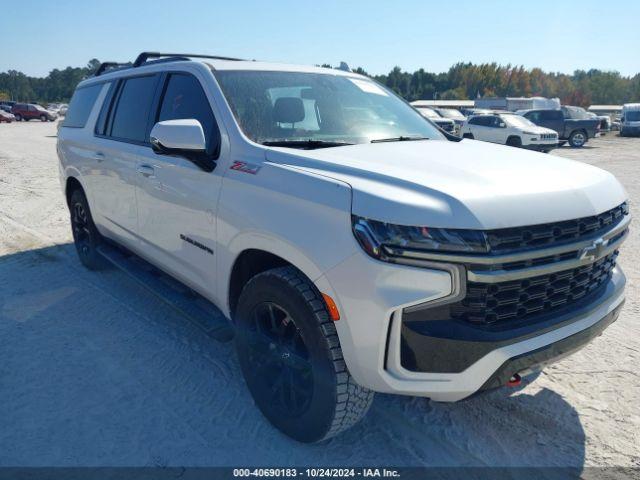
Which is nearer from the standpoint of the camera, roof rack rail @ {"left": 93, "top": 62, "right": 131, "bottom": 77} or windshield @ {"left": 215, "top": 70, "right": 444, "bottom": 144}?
windshield @ {"left": 215, "top": 70, "right": 444, "bottom": 144}

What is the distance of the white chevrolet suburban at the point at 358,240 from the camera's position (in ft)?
6.71

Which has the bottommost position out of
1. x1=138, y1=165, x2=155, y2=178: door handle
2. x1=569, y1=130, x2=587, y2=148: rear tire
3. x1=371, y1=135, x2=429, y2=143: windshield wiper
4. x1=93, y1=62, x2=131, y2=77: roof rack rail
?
x1=569, y1=130, x2=587, y2=148: rear tire

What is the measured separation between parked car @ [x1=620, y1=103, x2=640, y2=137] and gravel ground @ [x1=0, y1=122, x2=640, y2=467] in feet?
105

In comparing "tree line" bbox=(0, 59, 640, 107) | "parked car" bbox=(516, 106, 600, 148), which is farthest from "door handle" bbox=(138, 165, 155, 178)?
"tree line" bbox=(0, 59, 640, 107)

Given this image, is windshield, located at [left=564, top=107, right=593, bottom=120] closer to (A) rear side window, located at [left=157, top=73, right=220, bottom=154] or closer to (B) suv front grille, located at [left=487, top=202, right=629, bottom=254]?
(A) rear side window, located at [left=157, top=73, right=220, bottom=154]

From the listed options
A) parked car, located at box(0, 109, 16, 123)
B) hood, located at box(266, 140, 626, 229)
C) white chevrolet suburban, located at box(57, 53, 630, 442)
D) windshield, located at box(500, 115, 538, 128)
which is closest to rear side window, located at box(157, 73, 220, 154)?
white chevrolet suburban, located at box(57, 53, 630, 442)

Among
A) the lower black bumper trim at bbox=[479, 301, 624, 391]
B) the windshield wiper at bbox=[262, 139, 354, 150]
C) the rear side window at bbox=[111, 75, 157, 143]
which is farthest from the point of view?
the rear side window at bbox=[111, 75, 157, 143]

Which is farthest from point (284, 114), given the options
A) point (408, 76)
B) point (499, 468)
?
point (408, 76)

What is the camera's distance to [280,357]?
8.84ft

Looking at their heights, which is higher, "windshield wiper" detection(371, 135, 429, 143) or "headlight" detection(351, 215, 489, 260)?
"windshield wiper" detection(371, 135, 429, 143)

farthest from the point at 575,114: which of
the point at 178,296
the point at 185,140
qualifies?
the point at 185,140

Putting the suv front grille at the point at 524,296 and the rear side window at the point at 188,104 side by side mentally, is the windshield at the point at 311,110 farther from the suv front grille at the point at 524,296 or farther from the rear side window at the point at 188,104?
the suv front grille at the point at 524,296

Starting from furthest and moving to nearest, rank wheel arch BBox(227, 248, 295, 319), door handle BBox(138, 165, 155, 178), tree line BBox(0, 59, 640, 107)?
1. tree line BBox(0, 59, 640, 107)
2. door handle BBox(138, 165, 155, 178)
3. wheel arch BBox(227, 248, 295, 319)

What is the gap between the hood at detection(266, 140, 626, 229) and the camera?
80.2 inches
